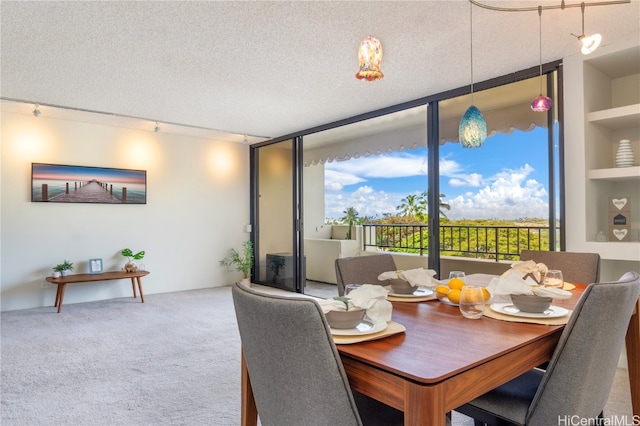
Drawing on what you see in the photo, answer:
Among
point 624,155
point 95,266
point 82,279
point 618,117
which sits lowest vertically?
point 82,279

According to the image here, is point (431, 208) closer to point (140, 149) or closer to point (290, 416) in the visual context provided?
point (290, 416)

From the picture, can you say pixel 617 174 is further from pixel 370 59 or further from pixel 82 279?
pixel 82 279

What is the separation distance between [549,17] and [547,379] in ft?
7.62

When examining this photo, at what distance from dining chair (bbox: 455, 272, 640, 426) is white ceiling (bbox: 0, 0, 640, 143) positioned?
1885mm

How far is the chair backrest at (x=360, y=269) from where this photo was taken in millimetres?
2184

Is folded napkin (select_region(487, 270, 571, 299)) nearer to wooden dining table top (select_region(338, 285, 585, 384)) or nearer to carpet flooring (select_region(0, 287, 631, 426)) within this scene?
wooden dining table top (select_region(338, 285, 585, 384))

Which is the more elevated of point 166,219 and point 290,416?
point 166,219

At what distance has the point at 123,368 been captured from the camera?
9.70 feet

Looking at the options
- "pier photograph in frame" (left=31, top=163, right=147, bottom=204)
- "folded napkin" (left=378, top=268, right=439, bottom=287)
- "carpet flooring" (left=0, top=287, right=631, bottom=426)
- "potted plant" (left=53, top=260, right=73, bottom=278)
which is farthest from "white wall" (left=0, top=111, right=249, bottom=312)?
"folded napkin" (left=378, top=268, right=439, bottom=287)

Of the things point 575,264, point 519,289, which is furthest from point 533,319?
point 575,264

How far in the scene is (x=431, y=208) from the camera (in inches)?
161

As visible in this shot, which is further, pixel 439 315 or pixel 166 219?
pixel 166 219

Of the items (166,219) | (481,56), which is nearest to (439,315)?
(481,56)

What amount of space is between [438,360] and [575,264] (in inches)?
73.3
